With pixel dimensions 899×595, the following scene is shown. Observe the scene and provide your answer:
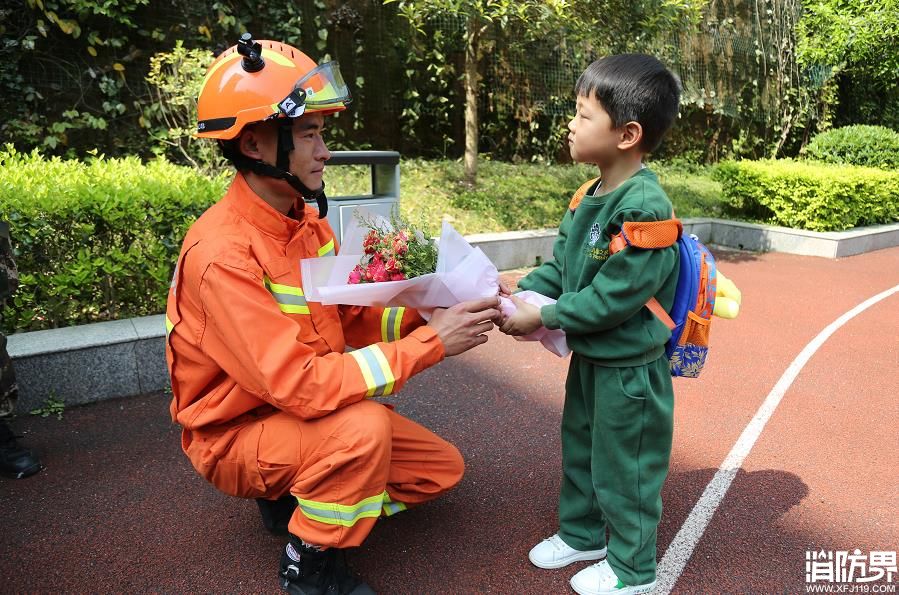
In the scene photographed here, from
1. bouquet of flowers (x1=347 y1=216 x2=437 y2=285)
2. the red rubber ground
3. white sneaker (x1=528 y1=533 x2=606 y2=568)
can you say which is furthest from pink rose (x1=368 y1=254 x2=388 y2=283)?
white sneaker (x1=528 y1=533 x2=606 y2=568)

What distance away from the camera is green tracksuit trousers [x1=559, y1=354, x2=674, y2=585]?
8.13 ft

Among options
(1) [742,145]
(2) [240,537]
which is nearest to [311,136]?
(2) [240,537]

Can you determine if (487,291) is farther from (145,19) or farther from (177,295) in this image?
(145,19)

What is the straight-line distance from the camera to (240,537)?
9.85 feet

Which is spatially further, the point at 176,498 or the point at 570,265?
the point at 176,498

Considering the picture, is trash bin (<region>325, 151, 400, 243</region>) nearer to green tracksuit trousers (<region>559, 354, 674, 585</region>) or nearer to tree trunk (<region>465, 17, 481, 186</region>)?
green tracksuit trousers (<region>559, 354, 674, 585</region>)

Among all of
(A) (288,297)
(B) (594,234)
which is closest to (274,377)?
(A) (288,297)

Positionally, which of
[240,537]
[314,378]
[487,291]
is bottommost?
[240,537]

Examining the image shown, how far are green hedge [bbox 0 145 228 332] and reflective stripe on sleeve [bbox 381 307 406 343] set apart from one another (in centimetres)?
242

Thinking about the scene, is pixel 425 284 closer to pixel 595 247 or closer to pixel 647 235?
pixel 595 247

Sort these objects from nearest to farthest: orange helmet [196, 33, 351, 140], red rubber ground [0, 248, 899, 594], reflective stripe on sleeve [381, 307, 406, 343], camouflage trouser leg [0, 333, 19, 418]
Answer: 1. orange helmet [196, 33, 351, 140]
2. red rubber ground [0, 248, 899, 594]
3. reflective stripe on sleeve [381, 307, 406, 343]
4. camouflage trouser leg [0, 333, 19, 418]

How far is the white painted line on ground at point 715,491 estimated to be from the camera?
111 inches

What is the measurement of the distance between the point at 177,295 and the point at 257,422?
0.54 meters

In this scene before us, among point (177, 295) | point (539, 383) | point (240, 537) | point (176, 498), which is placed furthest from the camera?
point (539, 383)
